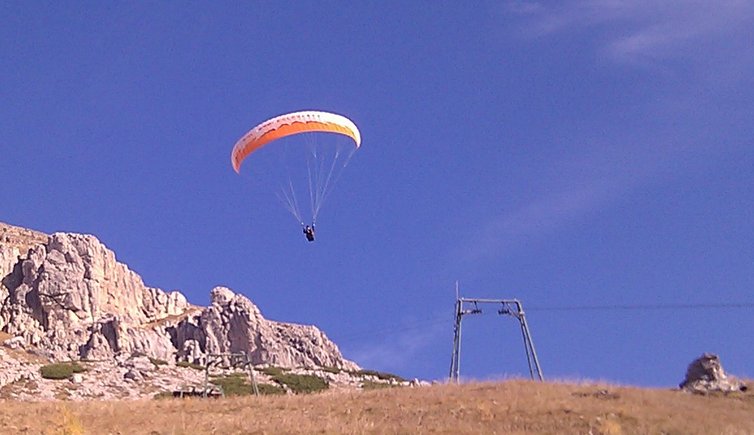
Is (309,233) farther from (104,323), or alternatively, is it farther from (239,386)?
(104,323)

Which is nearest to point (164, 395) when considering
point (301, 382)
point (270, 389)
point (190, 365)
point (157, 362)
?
point (270, 389)

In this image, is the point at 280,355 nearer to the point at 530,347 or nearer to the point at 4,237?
the point at 530,347

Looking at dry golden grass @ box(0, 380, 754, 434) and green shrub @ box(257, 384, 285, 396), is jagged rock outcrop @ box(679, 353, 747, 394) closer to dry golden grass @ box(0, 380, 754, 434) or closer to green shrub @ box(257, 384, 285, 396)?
dry golden grass @ box(0, 380, 754, 434)

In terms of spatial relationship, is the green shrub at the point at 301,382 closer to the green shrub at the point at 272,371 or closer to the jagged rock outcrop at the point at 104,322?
the green shrub at the point at 272,371

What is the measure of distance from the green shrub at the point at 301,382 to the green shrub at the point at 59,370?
11415mm

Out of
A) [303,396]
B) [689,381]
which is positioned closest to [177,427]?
[303,396]

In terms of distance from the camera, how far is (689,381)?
36156 mm

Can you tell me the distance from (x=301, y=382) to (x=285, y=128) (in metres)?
25.0

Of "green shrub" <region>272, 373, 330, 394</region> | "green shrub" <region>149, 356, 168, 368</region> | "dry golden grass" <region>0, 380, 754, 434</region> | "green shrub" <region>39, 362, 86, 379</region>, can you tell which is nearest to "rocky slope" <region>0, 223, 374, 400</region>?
"green shrub" <region>149, 356, 168, 368</region>

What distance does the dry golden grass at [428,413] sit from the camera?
24.7 m

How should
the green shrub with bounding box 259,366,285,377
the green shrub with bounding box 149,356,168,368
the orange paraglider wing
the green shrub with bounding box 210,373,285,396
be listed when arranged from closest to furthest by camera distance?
1. the orange paraglider wing
2. the green shrub with bounding box 210,373,285,396
3. the green shrub with bounding box 149,356,168,368
4. the green shrub with bounding box 259,366,285,377

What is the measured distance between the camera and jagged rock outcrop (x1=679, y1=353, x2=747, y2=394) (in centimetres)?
3488

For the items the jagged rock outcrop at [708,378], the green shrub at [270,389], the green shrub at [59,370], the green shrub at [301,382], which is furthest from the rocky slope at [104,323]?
the jagged rock outcrop at [708,378]

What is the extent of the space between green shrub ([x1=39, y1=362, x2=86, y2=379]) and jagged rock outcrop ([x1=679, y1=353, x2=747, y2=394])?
109ft
